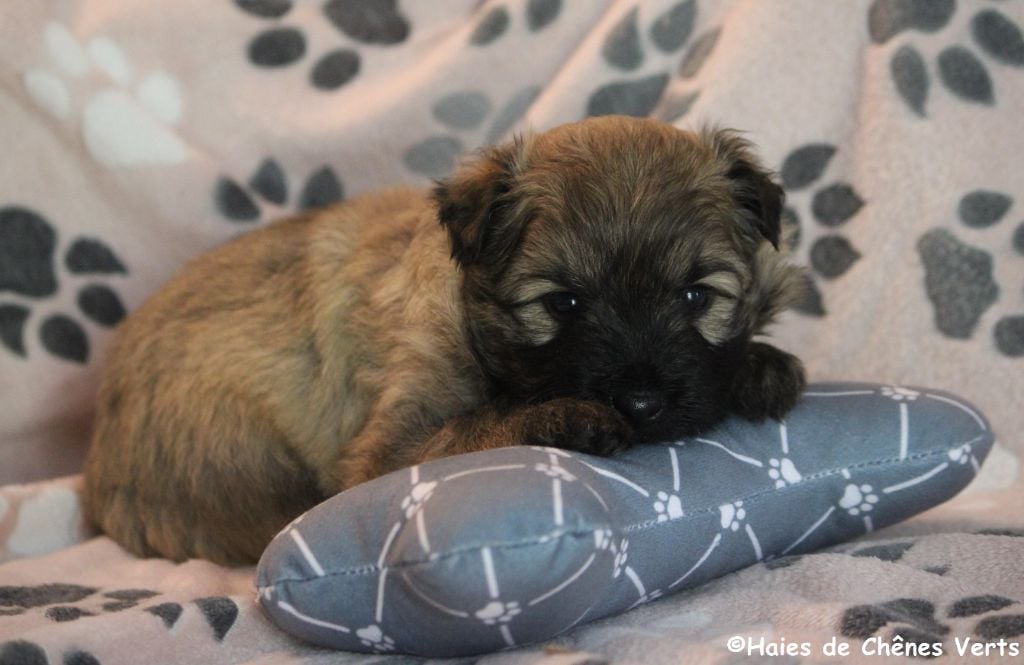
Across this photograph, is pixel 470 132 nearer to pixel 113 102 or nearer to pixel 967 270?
pixel 113 102

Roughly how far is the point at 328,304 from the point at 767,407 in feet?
3.32

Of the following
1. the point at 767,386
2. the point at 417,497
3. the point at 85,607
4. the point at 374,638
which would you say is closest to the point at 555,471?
the point at 417,497

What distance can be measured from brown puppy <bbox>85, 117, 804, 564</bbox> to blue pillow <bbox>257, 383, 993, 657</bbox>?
0.35ft

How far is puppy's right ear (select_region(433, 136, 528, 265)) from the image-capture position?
6.89ft

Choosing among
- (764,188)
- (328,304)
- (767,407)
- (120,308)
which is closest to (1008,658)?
(767,407)

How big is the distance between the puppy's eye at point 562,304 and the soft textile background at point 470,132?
3.60 feet

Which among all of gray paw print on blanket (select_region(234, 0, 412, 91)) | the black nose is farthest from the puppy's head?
gray paw print on blanket (select_region(234, 0, 412, 91))

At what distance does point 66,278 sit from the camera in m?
2.94

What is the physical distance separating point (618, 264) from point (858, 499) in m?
0.64

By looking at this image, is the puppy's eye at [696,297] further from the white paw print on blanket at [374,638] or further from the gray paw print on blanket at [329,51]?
the gray paw print on blanket at [329,51]

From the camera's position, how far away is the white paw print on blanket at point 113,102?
114 inches

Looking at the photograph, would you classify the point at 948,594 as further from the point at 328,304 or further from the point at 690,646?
the point at 328,304

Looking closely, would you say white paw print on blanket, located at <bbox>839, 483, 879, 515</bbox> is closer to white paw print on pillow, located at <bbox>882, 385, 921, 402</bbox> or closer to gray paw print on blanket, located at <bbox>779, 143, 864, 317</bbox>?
white paw print on pillow, located at <bbox>882, 385, 921, 402</bbox>

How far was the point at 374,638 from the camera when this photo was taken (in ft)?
5.49
